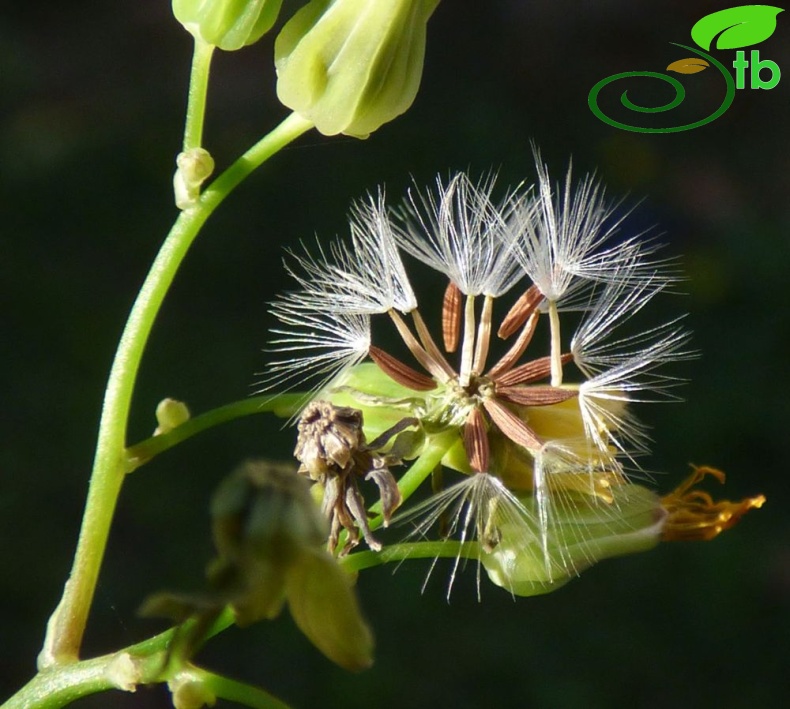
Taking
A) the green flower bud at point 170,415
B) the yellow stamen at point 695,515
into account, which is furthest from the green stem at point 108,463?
the yellow stamen at point 695,515

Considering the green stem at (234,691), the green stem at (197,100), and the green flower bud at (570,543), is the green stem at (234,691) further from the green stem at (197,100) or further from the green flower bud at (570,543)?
the green stem at (197,100)

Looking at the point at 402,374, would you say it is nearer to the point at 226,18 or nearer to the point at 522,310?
the point at 522,310

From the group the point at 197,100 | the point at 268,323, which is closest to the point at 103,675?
the point at 197,100

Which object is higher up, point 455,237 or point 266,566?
point 455,237

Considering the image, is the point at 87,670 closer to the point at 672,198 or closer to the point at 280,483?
the point at 280,483

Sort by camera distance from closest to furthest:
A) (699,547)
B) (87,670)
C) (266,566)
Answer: (266,566), (87,670), (699,547)

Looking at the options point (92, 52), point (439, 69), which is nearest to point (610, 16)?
point (439, 69)

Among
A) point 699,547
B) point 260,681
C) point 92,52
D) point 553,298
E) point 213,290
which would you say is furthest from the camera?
point 92,52

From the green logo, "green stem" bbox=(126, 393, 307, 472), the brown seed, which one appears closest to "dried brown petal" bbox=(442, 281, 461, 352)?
the brown seed
